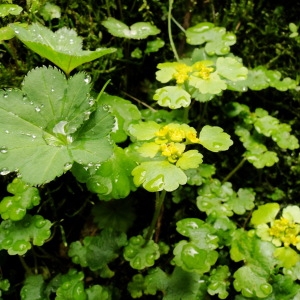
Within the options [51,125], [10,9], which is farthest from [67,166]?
[10,9]

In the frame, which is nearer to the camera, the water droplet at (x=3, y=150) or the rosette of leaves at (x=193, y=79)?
the water droplet at (x=3, y=150)

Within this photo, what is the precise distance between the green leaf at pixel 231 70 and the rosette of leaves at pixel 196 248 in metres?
0.52

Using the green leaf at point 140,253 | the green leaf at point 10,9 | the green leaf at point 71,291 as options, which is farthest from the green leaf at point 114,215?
the green leaf at point 10,9

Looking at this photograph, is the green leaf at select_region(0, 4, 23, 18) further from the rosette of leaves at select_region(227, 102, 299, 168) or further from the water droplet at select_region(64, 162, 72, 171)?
the rosette of leaves at select_region(227, 102, 299, 168)

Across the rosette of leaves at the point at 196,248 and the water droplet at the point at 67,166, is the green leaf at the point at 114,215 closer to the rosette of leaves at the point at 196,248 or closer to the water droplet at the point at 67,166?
the rosette of leaves at the point at 196,248

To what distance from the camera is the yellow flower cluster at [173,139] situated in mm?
1106

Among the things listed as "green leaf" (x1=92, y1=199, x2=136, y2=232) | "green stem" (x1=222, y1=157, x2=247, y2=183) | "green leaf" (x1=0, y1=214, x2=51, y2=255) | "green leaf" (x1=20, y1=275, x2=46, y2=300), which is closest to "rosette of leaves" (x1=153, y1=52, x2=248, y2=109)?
"green stem" (x1=222, y1=157, x2=247, y2=183)

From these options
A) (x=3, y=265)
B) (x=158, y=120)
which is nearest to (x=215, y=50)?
(x=158, y=120)

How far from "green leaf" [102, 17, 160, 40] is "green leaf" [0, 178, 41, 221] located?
0.65 m

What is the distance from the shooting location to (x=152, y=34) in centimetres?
150

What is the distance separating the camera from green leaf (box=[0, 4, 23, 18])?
1.22m

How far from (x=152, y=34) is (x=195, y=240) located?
80cm

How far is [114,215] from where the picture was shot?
1.46m

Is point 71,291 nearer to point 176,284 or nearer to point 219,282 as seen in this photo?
point 176,284
